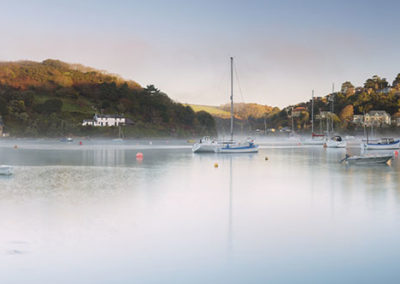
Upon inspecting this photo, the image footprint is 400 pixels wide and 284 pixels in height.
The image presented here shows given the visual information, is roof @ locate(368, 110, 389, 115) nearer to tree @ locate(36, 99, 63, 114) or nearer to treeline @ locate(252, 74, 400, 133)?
treeline @ locate(252, 74, 400, 133)

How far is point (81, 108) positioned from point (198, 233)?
13926 centimetres

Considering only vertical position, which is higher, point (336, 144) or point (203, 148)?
point (203, 148)

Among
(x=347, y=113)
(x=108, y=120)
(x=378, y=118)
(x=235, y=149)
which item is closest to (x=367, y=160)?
(x=235, y=149)

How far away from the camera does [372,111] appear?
6117 inches

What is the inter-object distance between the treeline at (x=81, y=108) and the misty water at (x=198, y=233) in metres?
107

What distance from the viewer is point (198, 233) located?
9.96 m

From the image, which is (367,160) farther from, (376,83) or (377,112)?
(376,83)

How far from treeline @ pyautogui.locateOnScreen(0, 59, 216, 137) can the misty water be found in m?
107

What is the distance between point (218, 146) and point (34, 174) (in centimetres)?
2762

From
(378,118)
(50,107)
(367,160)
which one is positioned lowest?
(367,160)

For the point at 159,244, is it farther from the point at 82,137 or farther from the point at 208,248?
the point at 82,137

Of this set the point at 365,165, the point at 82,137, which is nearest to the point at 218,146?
the point at 365,165

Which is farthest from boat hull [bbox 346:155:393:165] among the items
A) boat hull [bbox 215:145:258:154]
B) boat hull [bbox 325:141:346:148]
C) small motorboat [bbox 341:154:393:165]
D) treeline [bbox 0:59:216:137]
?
treeline [bbox 0:59:216:137]

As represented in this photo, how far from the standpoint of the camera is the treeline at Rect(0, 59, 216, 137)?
11950cm
